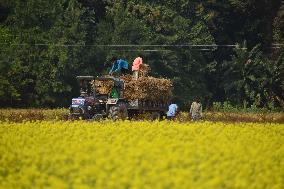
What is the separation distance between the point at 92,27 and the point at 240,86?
1168cm

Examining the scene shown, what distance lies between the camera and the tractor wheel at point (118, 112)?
1015 inches

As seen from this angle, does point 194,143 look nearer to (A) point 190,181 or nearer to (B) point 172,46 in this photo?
(A) point 190,181

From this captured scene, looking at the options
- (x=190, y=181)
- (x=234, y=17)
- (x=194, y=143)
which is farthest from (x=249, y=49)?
(x=190, y=181)

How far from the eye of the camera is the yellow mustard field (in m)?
10.5

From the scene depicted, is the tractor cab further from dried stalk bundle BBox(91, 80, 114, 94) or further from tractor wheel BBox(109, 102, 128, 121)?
tractor wheel BBox(109, 102, 128, 121)

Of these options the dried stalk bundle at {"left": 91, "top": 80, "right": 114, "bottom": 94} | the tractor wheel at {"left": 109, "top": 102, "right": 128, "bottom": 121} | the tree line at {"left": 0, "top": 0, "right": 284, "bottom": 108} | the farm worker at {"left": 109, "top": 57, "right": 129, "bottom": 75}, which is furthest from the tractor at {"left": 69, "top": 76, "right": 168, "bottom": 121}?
the tree line at {"left": 0, "top": 0, "right": 284, "bottom": 108}

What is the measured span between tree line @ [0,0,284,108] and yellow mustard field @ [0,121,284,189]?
32.2m

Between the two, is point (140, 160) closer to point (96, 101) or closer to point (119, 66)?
point (96, 101)

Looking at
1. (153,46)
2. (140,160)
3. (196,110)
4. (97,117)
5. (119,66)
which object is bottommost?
(97,117)

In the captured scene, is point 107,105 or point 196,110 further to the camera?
point 196,110

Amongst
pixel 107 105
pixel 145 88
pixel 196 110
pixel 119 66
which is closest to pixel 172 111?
pixel 196 110

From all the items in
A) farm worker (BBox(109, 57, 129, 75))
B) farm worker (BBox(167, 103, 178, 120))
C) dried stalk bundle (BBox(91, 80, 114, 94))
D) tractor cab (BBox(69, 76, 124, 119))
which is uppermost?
farm worker (BBox(109, 57, 129, 75))

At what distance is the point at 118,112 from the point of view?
85.1ft

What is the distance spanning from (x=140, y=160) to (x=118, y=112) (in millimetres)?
13640
